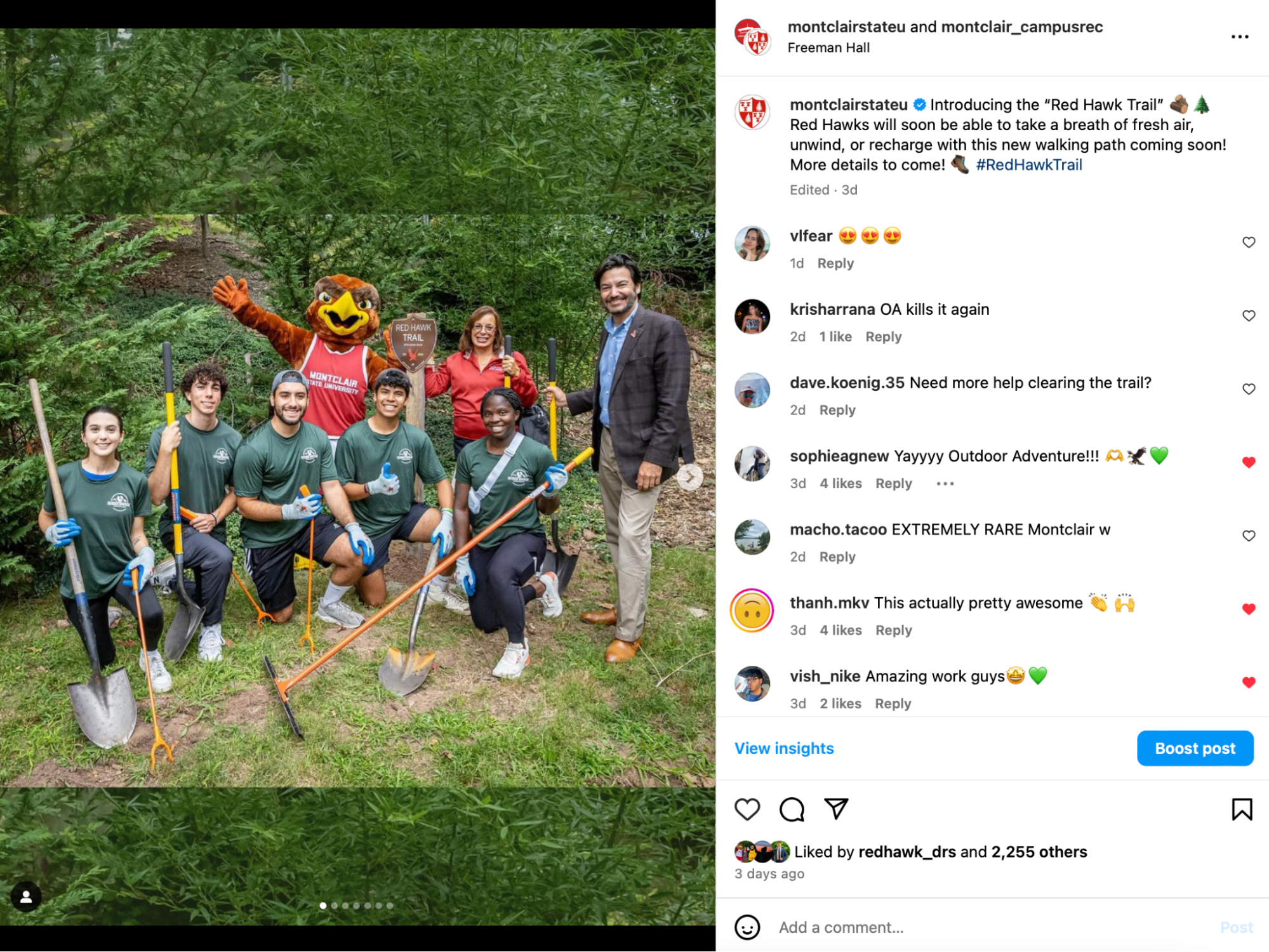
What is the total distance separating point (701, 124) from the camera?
22.2 feet

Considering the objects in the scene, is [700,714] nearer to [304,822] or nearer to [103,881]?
[304,822]

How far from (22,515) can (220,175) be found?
2408 mm

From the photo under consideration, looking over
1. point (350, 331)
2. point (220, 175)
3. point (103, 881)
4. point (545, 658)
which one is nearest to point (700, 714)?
point (545, 658)

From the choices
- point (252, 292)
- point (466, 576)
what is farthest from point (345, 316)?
point (252, 292)

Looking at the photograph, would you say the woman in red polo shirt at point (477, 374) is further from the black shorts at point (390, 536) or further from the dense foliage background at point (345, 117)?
the dense foliage background at point (345, 117)

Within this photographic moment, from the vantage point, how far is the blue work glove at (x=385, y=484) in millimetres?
5434

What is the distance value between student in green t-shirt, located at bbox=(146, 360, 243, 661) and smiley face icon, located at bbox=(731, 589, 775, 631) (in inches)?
126

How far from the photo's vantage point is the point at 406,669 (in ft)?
16.4

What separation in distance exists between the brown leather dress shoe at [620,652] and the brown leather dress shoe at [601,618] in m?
0.37

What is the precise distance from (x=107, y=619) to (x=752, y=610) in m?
3.52

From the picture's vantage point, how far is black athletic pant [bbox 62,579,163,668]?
15.7 ft

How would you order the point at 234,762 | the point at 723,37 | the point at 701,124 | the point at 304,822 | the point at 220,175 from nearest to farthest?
the point at 723,37 → the point at 304,822 → the point at 234,762 → the point at 220,175 → the point at 701,124

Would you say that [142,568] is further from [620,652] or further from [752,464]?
[752,464]

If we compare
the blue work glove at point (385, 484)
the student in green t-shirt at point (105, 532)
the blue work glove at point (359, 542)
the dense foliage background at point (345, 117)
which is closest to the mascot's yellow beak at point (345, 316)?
the dense foliage background at point (345, 117)
